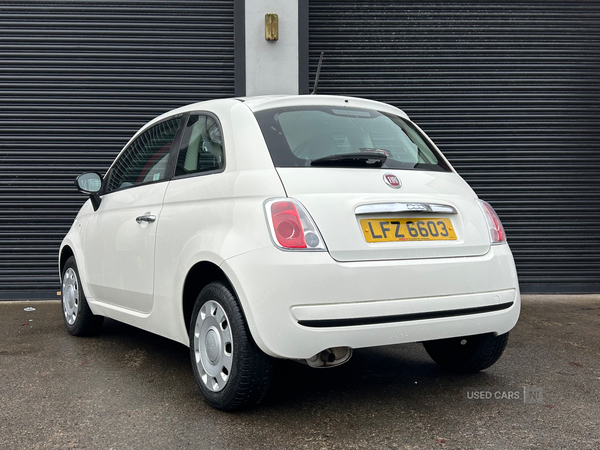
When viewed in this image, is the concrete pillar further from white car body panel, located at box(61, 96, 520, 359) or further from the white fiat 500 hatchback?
white car body panel, located at box(61, 96, 520, 359)

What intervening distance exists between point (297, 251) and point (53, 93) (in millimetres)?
5617

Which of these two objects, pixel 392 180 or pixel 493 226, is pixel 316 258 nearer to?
pixel 392 180

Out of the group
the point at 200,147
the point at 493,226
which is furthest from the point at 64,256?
the point at 493,226

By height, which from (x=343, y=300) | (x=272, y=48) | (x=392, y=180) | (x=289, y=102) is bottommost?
(x=343, y=300)

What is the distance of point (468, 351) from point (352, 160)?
1419 millimetres

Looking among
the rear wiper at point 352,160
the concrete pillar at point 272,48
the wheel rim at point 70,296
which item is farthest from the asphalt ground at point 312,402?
the concrete pillar at point 272,48

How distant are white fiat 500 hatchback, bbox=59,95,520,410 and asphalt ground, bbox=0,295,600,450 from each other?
21 centimetres

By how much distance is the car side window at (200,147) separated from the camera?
343 cm

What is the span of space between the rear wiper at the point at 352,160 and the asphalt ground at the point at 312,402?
1.27 metres

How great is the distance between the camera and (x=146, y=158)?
4270 millimetres

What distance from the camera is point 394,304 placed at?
2.88 meters

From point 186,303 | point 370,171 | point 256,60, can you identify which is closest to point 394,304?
point 370,171

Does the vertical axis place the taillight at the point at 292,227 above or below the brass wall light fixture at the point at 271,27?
below

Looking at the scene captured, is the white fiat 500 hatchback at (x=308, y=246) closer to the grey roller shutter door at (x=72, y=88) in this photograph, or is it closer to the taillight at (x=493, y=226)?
the taillight at (x=493, y=226)
